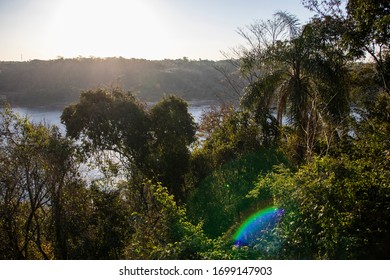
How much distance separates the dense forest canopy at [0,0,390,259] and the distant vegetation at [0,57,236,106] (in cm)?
1736

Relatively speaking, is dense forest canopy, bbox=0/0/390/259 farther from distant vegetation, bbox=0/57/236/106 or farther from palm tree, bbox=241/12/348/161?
distant vegetation, bbox=0/57/236/106

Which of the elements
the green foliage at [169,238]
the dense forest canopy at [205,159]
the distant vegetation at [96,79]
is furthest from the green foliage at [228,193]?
the distant vegetation at [96,79]

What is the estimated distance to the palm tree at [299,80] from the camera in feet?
34.5

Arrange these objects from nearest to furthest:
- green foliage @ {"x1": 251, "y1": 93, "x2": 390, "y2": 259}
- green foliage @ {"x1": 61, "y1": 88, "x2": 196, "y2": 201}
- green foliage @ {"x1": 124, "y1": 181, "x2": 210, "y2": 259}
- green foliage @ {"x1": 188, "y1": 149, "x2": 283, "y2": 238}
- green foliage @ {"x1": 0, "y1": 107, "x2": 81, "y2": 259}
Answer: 1. green foliage @ {"x1": 124, "y1": 181, "x2": 210, "y2": 259}
2. green foliage @ {"x1": 251, "y1": 93, "x2": 390, "y2": 259}
3. green foliage @ {"x1": 188, "y1": 149, "x2": 283, "y2": 238}
4. green foliage @ {"x1": 0, "y1": 107, "x2": 81, "y2": 259}
5. green foliage @ {"x1": 61, "y1": 88, "x2": 196, "y2": 201}

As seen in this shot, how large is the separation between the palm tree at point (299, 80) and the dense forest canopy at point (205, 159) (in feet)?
0.12

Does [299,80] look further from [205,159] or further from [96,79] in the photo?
[96,79]

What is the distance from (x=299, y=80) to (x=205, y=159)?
11.8ft

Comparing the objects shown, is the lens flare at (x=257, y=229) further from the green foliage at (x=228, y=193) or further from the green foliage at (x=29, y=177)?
the green foliage at (x=29, y=177)

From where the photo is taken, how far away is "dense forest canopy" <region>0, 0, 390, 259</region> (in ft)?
19.7

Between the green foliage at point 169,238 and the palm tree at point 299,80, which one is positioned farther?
the palm tree at point 299,80

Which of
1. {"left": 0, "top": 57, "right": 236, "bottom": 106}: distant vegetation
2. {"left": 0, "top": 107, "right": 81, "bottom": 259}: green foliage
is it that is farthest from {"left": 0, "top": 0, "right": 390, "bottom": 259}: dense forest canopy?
{"left": 0, "top": 57, "right": 236, "bottom": 106}: distant vegetation

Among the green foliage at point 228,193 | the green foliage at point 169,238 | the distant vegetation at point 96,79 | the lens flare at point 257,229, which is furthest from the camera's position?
the distant vegetation at point 96,79

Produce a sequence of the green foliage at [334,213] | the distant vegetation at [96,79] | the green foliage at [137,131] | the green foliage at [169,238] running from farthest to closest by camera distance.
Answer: the distant vegetation at [96,79] < the green foliage at [137,131] < the green foliage at [334,213] < the green foliage at [169,238]
